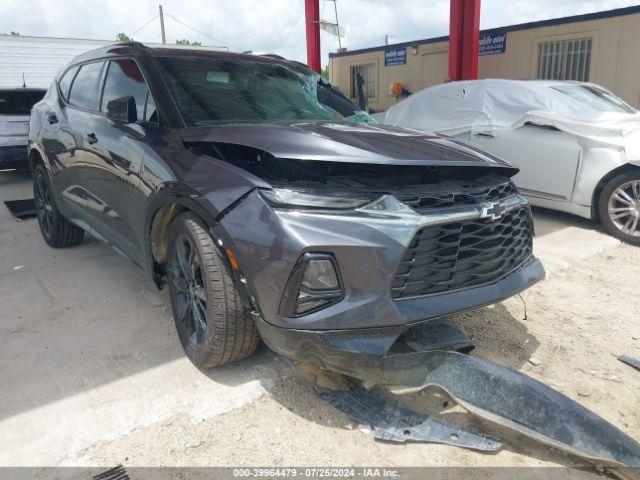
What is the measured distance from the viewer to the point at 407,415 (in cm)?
242

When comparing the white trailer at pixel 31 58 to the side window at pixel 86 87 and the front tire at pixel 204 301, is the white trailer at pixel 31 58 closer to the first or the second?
the side window at pixel 86 87

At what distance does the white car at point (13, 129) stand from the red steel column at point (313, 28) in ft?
21.8

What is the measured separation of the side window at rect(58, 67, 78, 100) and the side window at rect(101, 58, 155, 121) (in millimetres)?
921

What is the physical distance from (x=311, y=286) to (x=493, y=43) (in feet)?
36.8

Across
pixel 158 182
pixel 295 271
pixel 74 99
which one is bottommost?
pixel 295 271

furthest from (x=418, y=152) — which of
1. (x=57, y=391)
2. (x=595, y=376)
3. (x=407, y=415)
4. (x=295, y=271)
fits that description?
(x=57, y=391)

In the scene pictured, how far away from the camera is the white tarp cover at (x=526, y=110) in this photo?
5.48 m

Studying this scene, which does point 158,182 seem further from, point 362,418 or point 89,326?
point 362,418

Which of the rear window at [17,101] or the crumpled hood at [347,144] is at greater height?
the rear window at [17,101]

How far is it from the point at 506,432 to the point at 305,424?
913mm

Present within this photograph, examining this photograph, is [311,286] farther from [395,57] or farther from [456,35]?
[395,57]

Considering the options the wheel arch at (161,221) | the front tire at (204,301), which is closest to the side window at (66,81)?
the wheel arch at (161,221)

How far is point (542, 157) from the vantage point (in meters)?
5.77

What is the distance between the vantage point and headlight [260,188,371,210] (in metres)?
2.25
